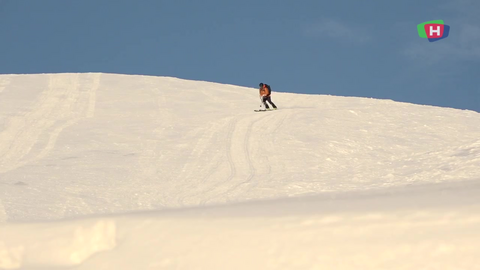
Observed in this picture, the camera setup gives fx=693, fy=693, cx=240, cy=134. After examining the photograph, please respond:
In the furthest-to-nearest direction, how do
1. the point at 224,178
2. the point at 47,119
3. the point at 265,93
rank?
the point at 265,93, the point at 47,119, the point at 224,178

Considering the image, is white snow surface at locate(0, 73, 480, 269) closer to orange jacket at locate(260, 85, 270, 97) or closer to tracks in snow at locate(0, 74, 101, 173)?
tracks in snow at locate(0, 74, 101, 173)

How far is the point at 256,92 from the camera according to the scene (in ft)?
79.5

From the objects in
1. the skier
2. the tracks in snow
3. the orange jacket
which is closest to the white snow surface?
the tracks in snow

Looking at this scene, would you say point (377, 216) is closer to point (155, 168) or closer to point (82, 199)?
point (82, 199)

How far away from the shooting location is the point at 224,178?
40.4 ft

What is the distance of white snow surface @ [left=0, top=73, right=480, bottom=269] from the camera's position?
220 inches

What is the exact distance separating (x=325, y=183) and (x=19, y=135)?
8.21 metres

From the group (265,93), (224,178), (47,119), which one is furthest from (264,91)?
(224,178)

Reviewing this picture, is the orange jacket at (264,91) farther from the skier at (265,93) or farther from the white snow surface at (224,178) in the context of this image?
the white snow surface at (224,178)

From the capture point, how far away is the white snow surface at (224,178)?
558cm

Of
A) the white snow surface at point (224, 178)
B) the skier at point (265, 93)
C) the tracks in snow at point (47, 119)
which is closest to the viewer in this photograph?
the white snow surface at point (224, 178)

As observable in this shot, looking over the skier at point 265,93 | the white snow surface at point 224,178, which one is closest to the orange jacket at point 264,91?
the skier at point 265,93

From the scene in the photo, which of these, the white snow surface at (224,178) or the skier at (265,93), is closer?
the white snow surface at (224,178)

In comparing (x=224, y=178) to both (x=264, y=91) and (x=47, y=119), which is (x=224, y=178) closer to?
(x=264, y=91)
